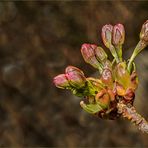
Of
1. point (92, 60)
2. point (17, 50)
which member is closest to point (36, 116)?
point (17, 50)

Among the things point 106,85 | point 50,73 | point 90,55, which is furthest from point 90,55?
point 50,73

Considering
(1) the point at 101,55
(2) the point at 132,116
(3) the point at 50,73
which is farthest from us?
(3) the point at 50,73

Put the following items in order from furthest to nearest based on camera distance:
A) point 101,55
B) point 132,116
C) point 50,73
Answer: point 50,73 → point 101,55 → point 132,116

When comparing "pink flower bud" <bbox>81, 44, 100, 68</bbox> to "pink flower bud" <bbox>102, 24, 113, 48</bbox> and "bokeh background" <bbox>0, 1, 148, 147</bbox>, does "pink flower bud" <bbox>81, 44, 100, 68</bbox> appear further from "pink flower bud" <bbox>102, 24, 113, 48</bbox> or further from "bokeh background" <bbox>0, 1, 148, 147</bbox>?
"bokeh background" <bbox>0, 1, 148, 147</bbox>

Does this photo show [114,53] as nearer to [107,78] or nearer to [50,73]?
[107,78]

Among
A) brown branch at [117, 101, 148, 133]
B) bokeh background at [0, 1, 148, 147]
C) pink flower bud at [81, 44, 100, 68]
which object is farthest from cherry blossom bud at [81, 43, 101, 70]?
bokeh background at [0, 1, 148, 147]

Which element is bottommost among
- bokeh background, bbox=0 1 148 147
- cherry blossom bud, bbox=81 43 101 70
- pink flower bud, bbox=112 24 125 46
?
bokeh background, bbox=0 1 148 147
